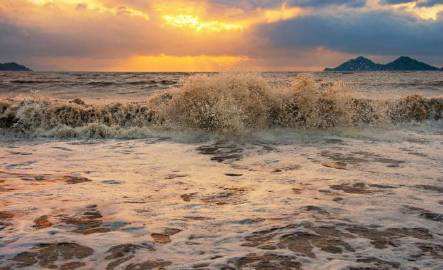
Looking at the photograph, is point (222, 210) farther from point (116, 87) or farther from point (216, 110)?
point (116, 87)

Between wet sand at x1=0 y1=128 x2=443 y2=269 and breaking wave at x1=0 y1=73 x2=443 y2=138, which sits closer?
wet sand at x1=0 y1=128 x2=443 y2=269

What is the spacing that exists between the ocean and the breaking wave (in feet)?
0.16

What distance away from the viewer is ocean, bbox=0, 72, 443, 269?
148 inches

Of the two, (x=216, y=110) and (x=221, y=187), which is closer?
(x=221, y=187)

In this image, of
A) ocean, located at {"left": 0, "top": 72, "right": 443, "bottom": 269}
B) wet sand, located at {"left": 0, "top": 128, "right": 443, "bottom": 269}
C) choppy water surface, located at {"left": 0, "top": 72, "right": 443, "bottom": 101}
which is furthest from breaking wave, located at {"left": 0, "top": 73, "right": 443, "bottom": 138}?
wet sand, located at {"left": 0, "top": 128, "right": 443, "bottom": 269}

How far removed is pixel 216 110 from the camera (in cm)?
1129

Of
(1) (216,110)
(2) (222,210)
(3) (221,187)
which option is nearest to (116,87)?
(1) (216,110)

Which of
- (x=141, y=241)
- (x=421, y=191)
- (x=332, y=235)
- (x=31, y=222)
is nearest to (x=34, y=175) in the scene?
(x=31, y=222)

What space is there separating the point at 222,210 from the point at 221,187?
1.03m

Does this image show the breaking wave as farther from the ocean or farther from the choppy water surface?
the choppy water surface

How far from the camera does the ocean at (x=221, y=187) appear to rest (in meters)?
3.75

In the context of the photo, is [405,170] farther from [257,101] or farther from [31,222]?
[257,101]

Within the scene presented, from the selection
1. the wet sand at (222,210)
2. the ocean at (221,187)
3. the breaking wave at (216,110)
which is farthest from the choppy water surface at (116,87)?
the wet sand at (222,210)

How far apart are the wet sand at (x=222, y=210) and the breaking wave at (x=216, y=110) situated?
3.24 metres
